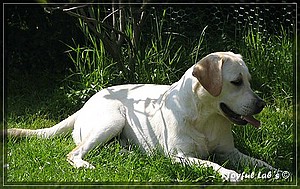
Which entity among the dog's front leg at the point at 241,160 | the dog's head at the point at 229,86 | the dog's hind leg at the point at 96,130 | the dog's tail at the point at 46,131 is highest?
the dog's head at the point at 229,86

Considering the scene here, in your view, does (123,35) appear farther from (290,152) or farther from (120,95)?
(290,152)

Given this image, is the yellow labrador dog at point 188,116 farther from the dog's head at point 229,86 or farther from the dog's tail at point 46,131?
the dog's tail at point 46,131

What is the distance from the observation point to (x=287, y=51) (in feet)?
21.7

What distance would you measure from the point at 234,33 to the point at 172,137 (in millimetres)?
3066

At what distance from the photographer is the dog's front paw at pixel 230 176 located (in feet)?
13.9

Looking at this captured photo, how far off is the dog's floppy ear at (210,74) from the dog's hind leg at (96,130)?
0.79 meters

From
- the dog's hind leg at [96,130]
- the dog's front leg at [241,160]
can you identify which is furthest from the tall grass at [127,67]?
the dog's front leg at [241,160]

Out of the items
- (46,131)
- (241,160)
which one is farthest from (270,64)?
(46,131)

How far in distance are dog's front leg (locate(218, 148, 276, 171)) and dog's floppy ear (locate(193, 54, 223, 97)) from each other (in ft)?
1.80

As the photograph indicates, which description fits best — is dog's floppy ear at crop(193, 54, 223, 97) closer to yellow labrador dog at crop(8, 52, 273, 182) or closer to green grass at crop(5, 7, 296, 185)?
yellow labrador dog at crop(8, 52, 273, 182)

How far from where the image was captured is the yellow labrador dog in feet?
14.8

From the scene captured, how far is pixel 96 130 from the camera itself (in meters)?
4.86

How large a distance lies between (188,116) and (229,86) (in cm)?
37

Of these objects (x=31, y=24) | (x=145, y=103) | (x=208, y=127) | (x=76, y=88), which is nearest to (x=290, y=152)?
(x=208, y=127)
